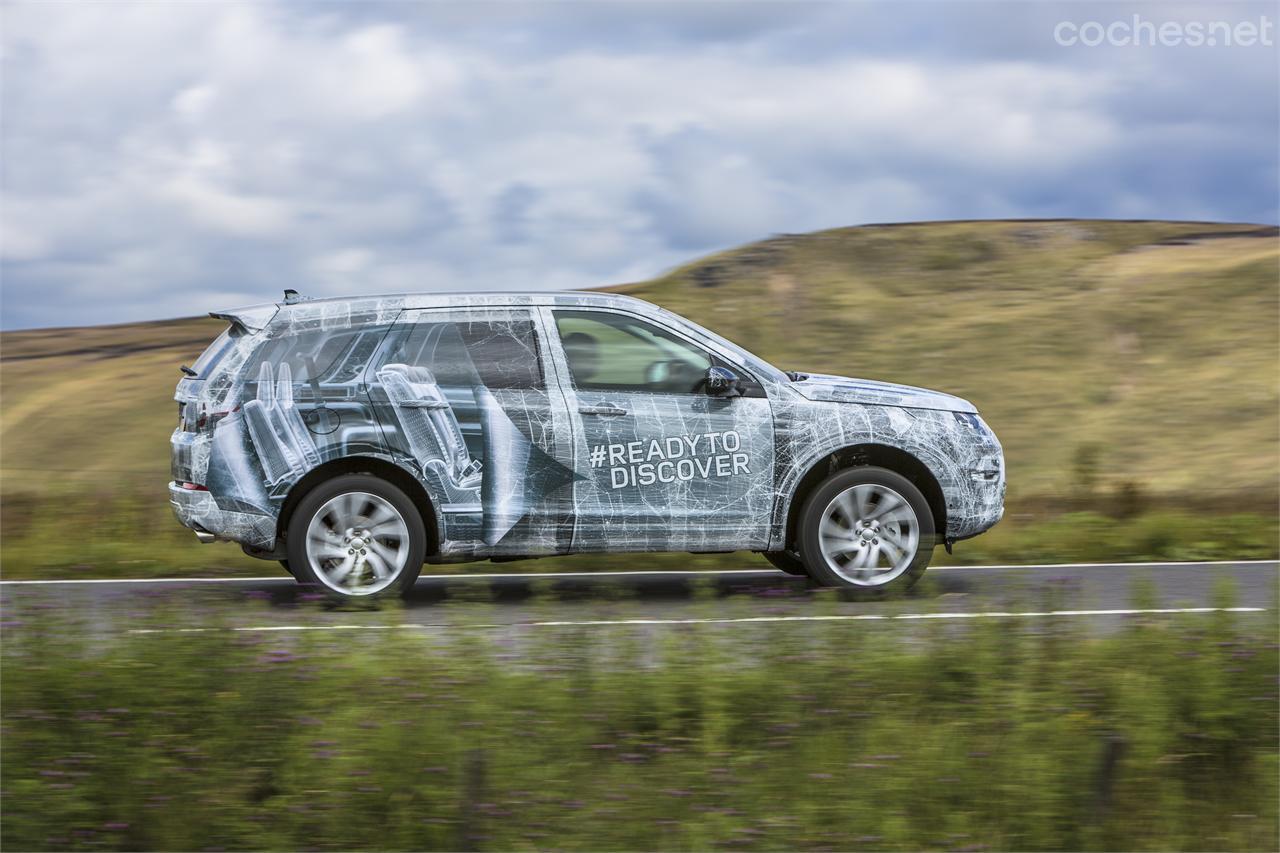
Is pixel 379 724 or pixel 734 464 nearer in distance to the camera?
pixel 379 724

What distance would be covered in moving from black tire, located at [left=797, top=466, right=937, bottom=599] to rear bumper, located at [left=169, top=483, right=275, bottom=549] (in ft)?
10.1

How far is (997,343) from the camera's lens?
25.5m

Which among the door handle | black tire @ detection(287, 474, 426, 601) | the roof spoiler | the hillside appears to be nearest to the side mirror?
the door handle

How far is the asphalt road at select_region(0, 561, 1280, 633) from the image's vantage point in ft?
20.1

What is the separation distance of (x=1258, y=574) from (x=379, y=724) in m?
7.69

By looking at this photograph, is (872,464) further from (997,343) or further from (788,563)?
(997,343)

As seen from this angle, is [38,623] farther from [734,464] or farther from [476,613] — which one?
[734,464]

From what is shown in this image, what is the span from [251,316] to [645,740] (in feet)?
15.5

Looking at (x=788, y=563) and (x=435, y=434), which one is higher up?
(x=435, y=434)

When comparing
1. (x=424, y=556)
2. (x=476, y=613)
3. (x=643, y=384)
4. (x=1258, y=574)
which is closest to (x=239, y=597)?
(x=424, y=556)

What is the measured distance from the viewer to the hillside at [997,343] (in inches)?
864

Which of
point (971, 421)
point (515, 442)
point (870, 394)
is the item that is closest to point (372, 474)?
point (515, 442)

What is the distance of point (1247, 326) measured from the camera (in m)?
26.1

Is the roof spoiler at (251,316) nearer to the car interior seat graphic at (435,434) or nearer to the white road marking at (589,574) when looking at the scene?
the car interior seat graphic at (435,434)
